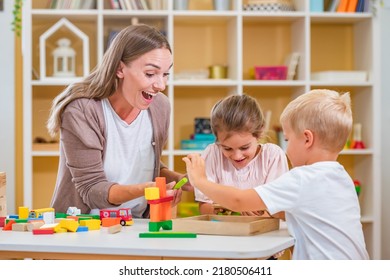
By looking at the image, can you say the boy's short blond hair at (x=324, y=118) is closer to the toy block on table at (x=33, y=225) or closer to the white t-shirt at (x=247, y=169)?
the white t-shirt at (x=247, y=169)

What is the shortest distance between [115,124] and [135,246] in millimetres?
779

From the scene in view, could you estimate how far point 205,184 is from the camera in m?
1.70

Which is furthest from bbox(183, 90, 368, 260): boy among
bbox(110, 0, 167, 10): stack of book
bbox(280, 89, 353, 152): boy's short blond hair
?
bbox(110, 0, 167, 10): stack of book

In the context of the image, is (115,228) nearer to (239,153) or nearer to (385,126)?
(239,153)

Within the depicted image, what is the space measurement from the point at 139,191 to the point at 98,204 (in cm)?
18

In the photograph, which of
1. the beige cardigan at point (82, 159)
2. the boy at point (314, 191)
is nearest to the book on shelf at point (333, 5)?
the beige cardigan at point (82, 159)

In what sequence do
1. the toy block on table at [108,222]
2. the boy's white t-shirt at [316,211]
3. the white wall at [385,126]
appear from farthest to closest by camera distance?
the white wall at [385,126]
the toy block on table at [108,222]
the boy's white t-shirt at [316,211]

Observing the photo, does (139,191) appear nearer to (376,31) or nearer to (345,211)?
(345,211)

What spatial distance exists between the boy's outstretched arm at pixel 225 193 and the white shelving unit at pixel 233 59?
1.94m

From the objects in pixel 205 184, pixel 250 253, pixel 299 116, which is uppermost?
pixel 299 116

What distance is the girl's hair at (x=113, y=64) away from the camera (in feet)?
7.04

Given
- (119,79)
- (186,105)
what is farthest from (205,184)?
(186,105)

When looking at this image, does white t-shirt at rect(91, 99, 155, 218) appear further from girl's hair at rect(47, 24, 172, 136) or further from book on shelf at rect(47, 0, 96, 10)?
book on shelf at rect(47, 0, 96, 10)

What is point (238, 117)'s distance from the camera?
211 centimetres
